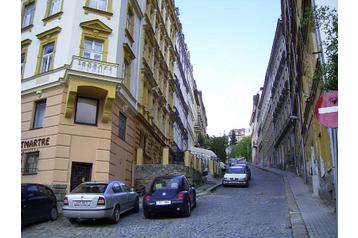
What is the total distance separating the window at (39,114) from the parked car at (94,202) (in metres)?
7.96

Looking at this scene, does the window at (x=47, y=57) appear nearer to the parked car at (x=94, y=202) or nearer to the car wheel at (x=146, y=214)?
the parked car at (x=94, y=202)

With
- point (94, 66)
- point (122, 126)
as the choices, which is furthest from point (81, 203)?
point (122, 126)

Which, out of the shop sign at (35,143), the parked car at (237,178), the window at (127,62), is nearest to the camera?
the shop sign at (35,143)

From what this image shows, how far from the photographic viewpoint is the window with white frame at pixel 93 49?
20169 millimetres

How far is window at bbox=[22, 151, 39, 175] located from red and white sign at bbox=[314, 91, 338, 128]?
1638 centimetres

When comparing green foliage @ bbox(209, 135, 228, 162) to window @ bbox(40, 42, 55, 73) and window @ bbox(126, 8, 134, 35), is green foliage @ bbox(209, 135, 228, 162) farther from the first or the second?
window @ bbox(40, 42, 55, 73)

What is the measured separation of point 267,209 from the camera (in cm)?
1545

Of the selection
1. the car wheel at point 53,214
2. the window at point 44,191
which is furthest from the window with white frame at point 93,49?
the car wheel at point 53,214

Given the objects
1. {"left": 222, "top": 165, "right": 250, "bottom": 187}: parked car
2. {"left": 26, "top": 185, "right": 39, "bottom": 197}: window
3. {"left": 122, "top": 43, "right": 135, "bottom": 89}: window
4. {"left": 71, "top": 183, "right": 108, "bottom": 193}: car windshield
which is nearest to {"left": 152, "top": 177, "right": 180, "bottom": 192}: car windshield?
{"left": 71, "top": 183, "right": 108, "bottom": 193}: car windshield

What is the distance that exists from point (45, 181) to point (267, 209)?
35.0 ft
